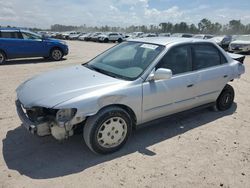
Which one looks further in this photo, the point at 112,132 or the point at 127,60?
the point at 127,60

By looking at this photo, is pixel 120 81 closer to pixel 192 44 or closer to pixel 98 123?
pixel 98 123

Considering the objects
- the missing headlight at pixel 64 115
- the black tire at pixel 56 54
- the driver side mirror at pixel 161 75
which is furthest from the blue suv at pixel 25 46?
the driver side mirror at pixel 161 75

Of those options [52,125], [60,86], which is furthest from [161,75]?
[52,125]

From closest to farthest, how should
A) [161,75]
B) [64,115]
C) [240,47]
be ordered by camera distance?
1. [64,115]
2. [161,75]
3. [240,47]

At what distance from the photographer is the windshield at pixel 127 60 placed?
148 inches

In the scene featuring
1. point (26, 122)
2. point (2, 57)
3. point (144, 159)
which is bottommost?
point (144, 159)

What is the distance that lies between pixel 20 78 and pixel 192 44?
6117 mm

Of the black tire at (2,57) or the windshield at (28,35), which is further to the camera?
the windshield at (28,35)

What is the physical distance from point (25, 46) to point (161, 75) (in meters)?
10.1

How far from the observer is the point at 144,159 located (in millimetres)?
3418

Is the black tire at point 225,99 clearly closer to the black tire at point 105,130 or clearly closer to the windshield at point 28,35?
the black tire at point 105,130

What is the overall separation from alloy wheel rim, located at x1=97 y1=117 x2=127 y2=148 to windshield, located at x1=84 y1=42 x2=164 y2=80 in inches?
26.6

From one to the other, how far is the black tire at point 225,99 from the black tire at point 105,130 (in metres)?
2.49

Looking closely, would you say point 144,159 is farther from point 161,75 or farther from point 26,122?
point 26,122
